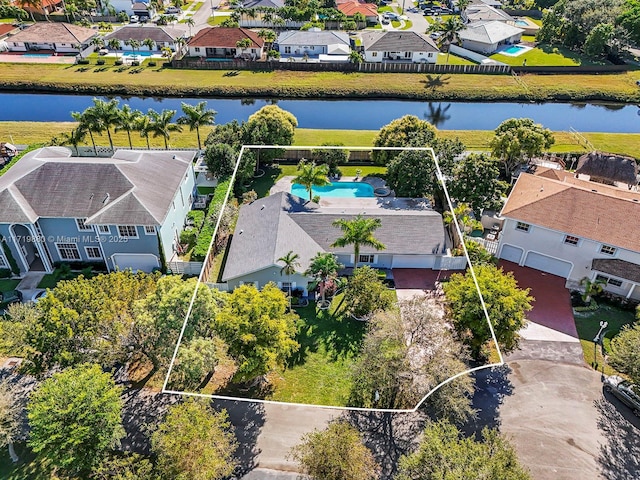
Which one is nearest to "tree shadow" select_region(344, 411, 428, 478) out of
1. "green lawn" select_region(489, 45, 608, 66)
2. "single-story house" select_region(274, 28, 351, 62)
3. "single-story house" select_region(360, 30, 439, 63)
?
"single-story house" select_region(360, 30, 439, 63)

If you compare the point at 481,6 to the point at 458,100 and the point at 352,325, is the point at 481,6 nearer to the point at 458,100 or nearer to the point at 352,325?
the point at 458,100

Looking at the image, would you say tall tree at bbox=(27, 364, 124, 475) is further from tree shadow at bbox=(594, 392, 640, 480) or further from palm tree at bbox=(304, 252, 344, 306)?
tree shadow at bbox=(594, 392, 640, 480)

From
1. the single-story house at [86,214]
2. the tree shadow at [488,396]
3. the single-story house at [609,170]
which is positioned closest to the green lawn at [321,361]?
the tree shadow at [488,396]

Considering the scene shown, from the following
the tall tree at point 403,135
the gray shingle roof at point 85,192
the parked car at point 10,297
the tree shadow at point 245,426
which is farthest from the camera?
the tall tree at point 403,135

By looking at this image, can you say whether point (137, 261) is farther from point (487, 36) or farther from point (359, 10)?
point (359, 10)

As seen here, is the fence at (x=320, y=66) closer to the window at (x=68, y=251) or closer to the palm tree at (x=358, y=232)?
the window at (x=68, y=251)

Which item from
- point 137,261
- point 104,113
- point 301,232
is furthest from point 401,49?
point 301,232
